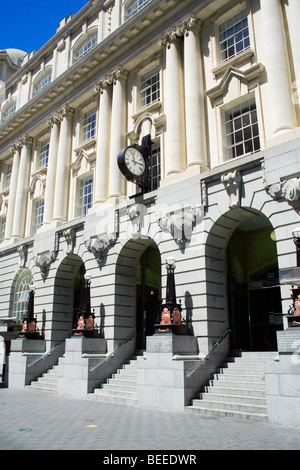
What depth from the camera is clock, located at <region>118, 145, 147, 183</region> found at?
62.0 ft

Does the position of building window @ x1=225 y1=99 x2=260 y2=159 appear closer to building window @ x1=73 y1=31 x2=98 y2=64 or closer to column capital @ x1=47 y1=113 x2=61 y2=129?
column capital @ x1=47 y1=113 x2=61 y2=129

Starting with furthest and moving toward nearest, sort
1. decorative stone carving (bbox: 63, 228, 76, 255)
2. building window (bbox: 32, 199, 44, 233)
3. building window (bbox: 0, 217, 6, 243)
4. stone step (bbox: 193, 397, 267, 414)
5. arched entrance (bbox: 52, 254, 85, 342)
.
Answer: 1. building window (bbox: 0, 217, 6, 243)
2. building window (bbox: 32, 199, 44, 233)
3. arched entrance (bbox: 52, 254, 85, 342)
4. decorative stone carving (bbox: 63, 228, 76, 255)
5. stone step (bbox: 193, 397, 267, 414)

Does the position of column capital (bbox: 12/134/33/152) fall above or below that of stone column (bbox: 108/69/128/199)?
above

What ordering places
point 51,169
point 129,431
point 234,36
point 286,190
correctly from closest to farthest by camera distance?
point 129,431 < point 286,190 < point 234,36 < point 51,169

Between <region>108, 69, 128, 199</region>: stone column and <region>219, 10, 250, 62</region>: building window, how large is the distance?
6.50 metres

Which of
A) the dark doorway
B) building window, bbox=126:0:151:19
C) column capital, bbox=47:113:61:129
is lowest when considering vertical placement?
the dark doorway

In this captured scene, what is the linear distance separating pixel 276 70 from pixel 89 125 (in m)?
13.9

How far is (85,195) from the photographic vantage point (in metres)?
25.0

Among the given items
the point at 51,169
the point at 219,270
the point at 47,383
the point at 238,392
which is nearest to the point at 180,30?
the point at 51,169

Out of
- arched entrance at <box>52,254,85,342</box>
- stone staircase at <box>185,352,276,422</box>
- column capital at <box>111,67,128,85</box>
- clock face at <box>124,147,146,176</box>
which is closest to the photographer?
stone staircase at <box>185,352,276,422</box>

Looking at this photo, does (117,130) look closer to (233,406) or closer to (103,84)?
(103,84)

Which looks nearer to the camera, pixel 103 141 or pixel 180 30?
pixel 180 30

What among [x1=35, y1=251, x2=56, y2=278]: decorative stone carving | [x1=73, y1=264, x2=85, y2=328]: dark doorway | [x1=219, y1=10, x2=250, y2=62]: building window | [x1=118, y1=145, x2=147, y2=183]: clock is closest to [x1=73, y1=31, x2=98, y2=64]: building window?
[x1=219, y1=10, x2=250, y2=62]: building window
